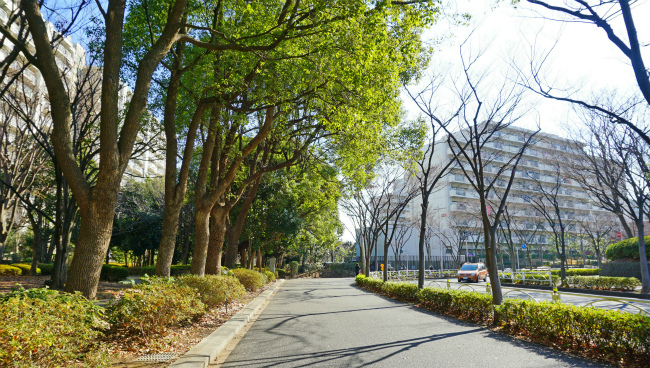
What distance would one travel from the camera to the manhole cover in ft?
16.0

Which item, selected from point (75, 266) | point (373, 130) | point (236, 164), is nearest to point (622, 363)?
point (373, 130)

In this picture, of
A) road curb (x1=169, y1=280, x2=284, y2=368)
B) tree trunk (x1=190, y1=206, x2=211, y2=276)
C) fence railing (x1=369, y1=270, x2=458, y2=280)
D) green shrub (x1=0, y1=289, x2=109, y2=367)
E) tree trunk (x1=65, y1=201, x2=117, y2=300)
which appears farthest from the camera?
fence railing (x1=369, y1=270, x2=458, y2=280)

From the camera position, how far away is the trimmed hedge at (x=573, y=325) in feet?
17.9

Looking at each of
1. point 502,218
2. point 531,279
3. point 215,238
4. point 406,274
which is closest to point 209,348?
point 215,238

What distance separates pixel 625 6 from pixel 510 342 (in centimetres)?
589

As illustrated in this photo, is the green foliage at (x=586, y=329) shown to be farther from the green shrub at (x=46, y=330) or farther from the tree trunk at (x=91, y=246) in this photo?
the tree trunk at (x=91, y=246)

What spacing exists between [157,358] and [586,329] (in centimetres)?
676

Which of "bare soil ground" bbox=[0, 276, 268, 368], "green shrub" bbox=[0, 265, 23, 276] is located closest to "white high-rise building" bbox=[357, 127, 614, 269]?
"green shrub" bbox=[0, 265, 23, 276]

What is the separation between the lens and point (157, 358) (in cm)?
500

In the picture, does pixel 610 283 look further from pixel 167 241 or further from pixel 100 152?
pixel 100 152

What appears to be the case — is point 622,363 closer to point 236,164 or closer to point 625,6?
point 625,6

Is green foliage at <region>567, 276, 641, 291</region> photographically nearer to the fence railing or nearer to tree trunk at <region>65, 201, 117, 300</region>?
the fence railing

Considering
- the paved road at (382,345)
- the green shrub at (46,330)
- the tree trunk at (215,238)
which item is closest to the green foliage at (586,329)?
the paved road at (382,345)

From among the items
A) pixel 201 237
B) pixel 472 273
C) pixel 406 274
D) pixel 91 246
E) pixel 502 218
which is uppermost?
pixel 502 218
